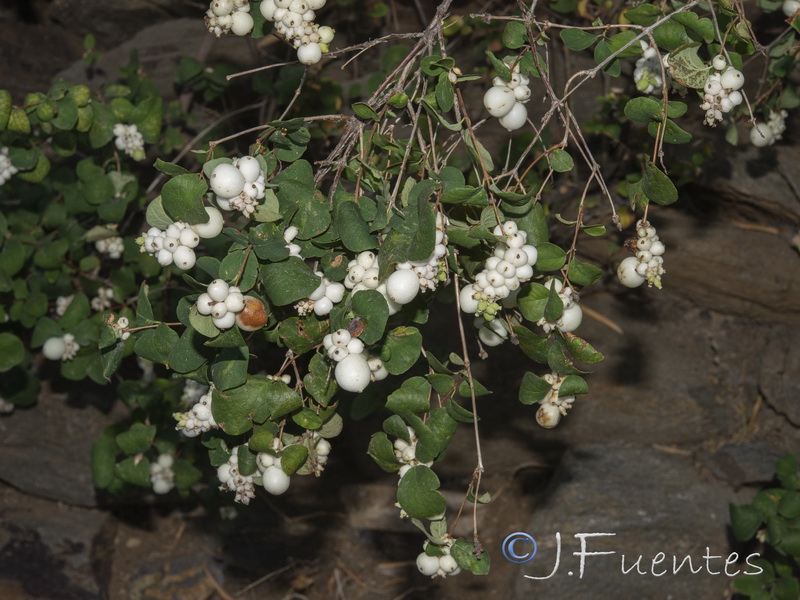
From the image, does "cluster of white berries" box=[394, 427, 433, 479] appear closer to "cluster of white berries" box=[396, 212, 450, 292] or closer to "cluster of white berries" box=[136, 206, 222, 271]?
"cluster of white berries" box=[396, 212, 450, 292]

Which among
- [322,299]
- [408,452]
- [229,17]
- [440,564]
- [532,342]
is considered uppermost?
[229,17]

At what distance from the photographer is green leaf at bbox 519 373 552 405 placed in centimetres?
103

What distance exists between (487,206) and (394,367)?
0.24m

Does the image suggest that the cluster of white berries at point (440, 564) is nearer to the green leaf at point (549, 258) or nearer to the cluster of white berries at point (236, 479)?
the cluster of white berries at point (236, 479)

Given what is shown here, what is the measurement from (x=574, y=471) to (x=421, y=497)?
1.30 m

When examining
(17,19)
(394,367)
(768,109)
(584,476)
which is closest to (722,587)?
(584,476)

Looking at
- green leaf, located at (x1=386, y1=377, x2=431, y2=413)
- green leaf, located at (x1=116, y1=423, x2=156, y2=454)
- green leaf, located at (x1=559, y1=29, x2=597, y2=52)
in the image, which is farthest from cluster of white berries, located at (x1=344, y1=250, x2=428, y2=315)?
green leaf, located at (x1=116, y1=423, x2=156, y2=454)

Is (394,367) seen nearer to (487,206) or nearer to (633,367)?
(487,206)

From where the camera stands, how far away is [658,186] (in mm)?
1015

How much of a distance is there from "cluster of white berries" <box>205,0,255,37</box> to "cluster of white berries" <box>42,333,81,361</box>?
3.24 ft

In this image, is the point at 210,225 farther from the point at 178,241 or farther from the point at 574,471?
the point at 574,471

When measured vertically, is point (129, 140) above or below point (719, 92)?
below

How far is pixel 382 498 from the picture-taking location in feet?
7.77

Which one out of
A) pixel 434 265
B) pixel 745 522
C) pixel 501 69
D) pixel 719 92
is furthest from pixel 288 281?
pixel 745 522
